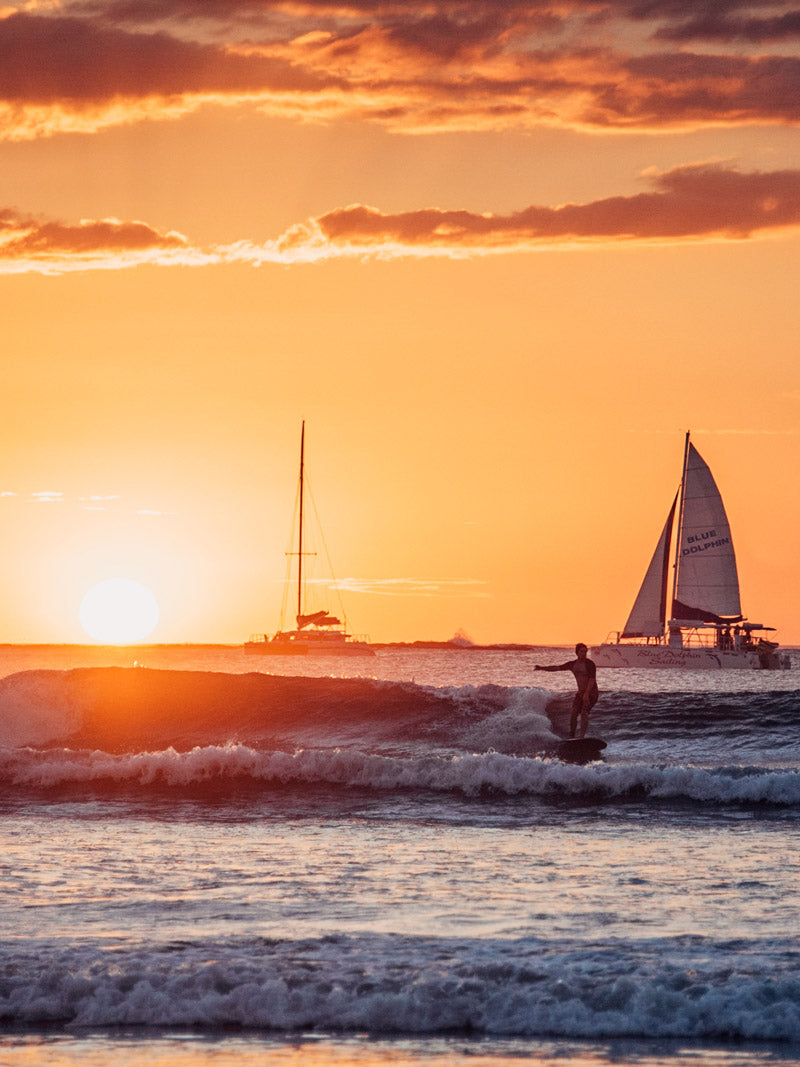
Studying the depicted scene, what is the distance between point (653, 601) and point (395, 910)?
93.9 m

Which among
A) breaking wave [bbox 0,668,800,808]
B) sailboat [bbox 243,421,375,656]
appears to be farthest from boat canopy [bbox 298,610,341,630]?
breaking wave [bbox 0,668,800,808]

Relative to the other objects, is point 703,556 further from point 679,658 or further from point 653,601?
point 679,658

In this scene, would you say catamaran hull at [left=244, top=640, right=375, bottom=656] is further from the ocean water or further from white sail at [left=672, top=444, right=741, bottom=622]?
the ocean water

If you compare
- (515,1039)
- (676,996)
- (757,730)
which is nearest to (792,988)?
(676,996)

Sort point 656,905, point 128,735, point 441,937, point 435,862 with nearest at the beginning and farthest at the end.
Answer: point 441,937
point 656,905
point 435,862
point 128,735

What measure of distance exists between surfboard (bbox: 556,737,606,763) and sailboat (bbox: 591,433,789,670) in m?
72.9

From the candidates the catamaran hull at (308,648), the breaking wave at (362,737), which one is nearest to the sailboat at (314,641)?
the catamaran hull at (308,648)

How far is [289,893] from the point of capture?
14617 millimetres

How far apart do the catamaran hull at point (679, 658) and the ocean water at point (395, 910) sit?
75.4 m

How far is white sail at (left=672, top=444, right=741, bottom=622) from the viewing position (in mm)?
99438

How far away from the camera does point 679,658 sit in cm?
10438

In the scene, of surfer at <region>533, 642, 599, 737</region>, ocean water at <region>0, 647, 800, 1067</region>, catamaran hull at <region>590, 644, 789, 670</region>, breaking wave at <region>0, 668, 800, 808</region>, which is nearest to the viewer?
ocean water at <region>0, 647, 800, 1067</region>

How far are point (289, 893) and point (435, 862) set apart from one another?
2640 mm

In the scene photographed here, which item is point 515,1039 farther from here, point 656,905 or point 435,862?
point 435,862
